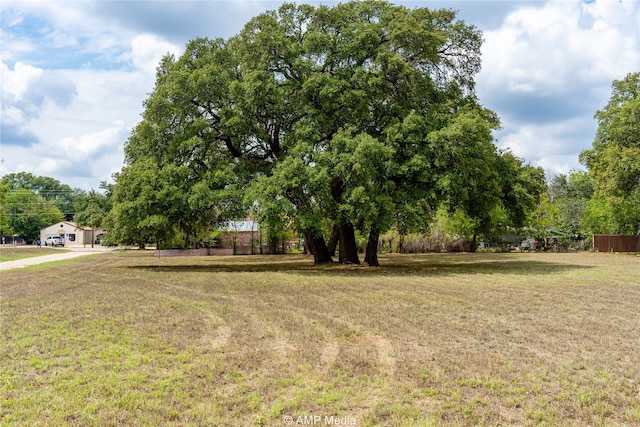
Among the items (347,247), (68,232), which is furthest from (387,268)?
(68,232)

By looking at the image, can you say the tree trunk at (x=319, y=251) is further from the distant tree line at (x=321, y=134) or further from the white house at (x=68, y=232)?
the white house at (x=68, y=232)

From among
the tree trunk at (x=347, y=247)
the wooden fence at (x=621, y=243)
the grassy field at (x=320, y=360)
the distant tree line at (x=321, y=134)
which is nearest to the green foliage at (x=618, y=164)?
the wooden fence at (x=621, y=243)

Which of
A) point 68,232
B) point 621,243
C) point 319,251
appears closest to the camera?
point 319,251

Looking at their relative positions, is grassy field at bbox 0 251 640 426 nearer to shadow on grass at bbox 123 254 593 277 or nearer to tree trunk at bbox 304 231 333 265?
shadow on grass at bbox 123 254 593 277

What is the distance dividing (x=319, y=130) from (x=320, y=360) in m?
16.5

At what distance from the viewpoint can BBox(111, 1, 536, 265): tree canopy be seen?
1973 centimetres

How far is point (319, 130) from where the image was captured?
21.8 metres

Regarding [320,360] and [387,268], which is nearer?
[320,360]

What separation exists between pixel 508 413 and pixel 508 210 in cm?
2352

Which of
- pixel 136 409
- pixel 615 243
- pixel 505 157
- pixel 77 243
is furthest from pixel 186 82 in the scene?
pixel 77 243

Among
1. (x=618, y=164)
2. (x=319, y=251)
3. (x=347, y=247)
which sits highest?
(x=618, y=164)

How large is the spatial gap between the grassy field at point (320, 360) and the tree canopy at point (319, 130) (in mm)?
8497

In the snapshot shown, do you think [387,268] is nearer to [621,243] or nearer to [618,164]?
[618,164]

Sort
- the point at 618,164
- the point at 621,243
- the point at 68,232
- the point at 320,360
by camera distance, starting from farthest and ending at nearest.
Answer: the point at 68,232 < the point at 621,243 < the point at 618,164 < the point at 320,360
